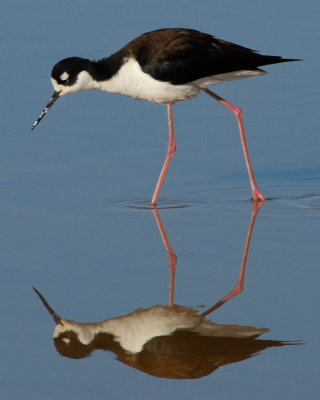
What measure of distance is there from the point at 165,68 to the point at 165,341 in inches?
113

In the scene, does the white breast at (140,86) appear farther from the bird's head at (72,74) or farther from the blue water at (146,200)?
the blue water at (146,200)

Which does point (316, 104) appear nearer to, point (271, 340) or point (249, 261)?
point (249, 261)

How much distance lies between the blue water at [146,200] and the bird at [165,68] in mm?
357

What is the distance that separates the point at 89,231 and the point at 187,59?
1623 millimetres

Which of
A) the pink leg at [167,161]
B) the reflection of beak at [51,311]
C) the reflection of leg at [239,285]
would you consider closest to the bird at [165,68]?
the pink leg at [167,161]

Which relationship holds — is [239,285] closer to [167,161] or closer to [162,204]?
[162,204]

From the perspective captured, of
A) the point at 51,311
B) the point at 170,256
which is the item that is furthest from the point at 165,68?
the point at 51,311

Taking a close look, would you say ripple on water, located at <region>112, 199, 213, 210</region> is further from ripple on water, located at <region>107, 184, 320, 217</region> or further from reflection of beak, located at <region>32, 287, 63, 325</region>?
reflection of beak, located at <region>32, 287, 63, 325</region>

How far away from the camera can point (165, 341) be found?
5.28 meters

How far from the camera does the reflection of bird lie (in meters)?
4.99

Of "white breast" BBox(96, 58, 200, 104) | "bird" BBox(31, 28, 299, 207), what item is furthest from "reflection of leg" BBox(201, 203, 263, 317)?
"white breast" BBox(96, 58, 200, 104)

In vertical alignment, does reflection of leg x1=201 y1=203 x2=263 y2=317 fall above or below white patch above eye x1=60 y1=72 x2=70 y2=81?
below

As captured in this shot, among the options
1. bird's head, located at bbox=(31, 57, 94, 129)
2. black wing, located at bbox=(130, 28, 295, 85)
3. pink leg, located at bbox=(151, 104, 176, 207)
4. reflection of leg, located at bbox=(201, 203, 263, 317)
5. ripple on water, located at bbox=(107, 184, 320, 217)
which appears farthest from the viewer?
bird's head, located at bbox=(31, 57, 94, 129)

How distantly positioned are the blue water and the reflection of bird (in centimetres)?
7
